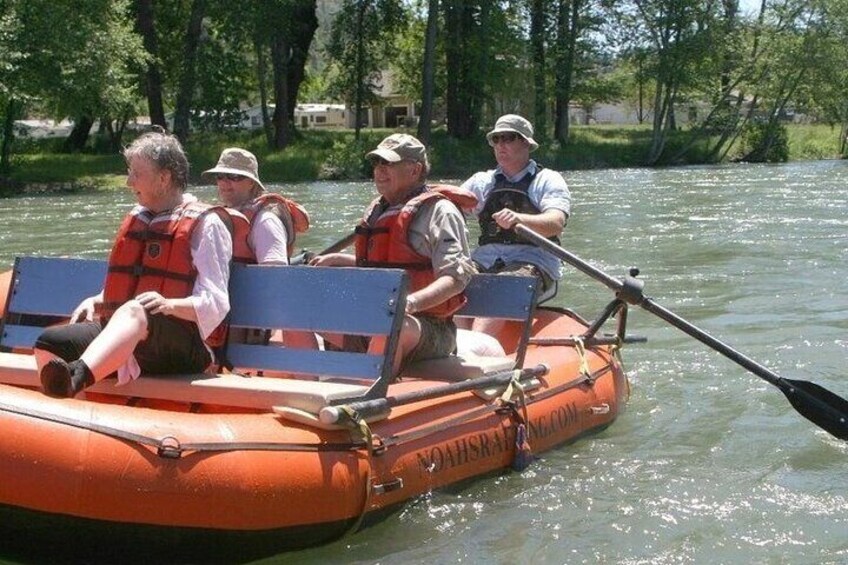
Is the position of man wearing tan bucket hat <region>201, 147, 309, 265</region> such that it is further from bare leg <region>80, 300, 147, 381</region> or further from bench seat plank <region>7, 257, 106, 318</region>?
bare leg <region>80, 300, 147, 381</region>

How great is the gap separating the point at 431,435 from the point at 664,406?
7.85ft

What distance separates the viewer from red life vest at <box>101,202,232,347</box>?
15.0 ft

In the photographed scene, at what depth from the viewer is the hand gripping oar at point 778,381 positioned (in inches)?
238

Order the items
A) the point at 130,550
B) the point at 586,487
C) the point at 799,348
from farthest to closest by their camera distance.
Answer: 1. the point at 799,348
2. the point at 586,487
3. the point at 130,550

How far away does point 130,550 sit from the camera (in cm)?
415

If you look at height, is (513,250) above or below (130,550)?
above

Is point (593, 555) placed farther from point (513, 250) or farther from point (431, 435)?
point (513, 250)

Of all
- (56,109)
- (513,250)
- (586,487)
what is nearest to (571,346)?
(513,250)

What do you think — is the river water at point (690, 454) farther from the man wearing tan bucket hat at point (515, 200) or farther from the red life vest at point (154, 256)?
the red life vest at point (154, 256)

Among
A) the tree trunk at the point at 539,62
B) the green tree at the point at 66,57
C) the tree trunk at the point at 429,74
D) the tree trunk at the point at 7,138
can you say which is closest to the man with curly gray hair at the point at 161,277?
the green tree at the point at 66,57

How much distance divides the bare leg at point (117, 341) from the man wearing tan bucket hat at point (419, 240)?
3.51 ft

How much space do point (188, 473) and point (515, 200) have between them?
10.6ft

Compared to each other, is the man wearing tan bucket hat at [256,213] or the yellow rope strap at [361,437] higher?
the man wearing tan bucket hat at [256,213]

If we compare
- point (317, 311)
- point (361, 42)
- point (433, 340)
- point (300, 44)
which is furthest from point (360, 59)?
point (317, 311)
